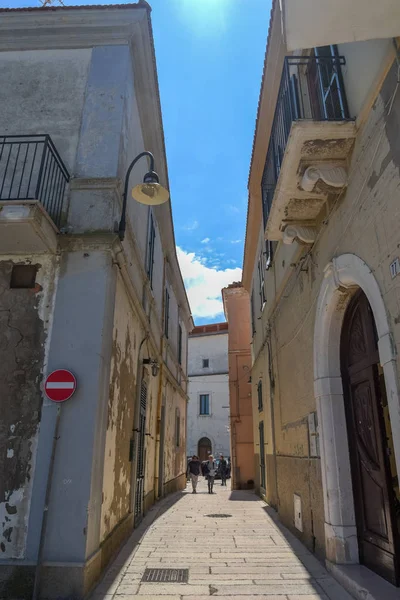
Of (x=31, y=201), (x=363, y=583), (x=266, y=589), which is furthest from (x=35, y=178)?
(x=363, y=583)

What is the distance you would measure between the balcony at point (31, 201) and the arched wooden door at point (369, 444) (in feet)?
13.0

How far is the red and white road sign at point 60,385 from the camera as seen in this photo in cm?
498

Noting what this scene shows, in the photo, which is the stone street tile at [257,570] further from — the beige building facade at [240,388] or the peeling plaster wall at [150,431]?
the beige building facade at [240,388]

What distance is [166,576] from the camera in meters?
4.95

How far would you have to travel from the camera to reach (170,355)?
46.8ft

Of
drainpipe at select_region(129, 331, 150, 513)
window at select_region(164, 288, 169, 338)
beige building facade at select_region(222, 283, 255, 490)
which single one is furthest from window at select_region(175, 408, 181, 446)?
drainpipe at select_region(129, 331, 150, 513)

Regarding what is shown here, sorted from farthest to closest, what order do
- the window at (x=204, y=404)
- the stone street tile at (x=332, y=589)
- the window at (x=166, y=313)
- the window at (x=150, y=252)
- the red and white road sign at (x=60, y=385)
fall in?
the window at (x=204, y=404), the window at (x=166, y=313), the window at (x=150, y=252), the red and white road sign at (x=60, y=385), the stone street tile at (x=332, y=589)

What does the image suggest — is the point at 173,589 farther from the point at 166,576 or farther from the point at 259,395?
the point at 259,395

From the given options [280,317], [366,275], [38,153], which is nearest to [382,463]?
[366,275]

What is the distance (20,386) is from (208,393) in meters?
30.4

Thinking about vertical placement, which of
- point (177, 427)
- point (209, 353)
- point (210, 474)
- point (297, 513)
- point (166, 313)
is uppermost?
point (209, 353)

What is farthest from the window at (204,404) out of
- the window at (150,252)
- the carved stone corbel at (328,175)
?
the carved stone corbel at (328,175)

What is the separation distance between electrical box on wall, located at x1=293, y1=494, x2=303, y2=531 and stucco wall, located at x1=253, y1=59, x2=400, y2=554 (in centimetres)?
12

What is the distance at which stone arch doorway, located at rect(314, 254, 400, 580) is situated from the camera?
4715 millimetres
